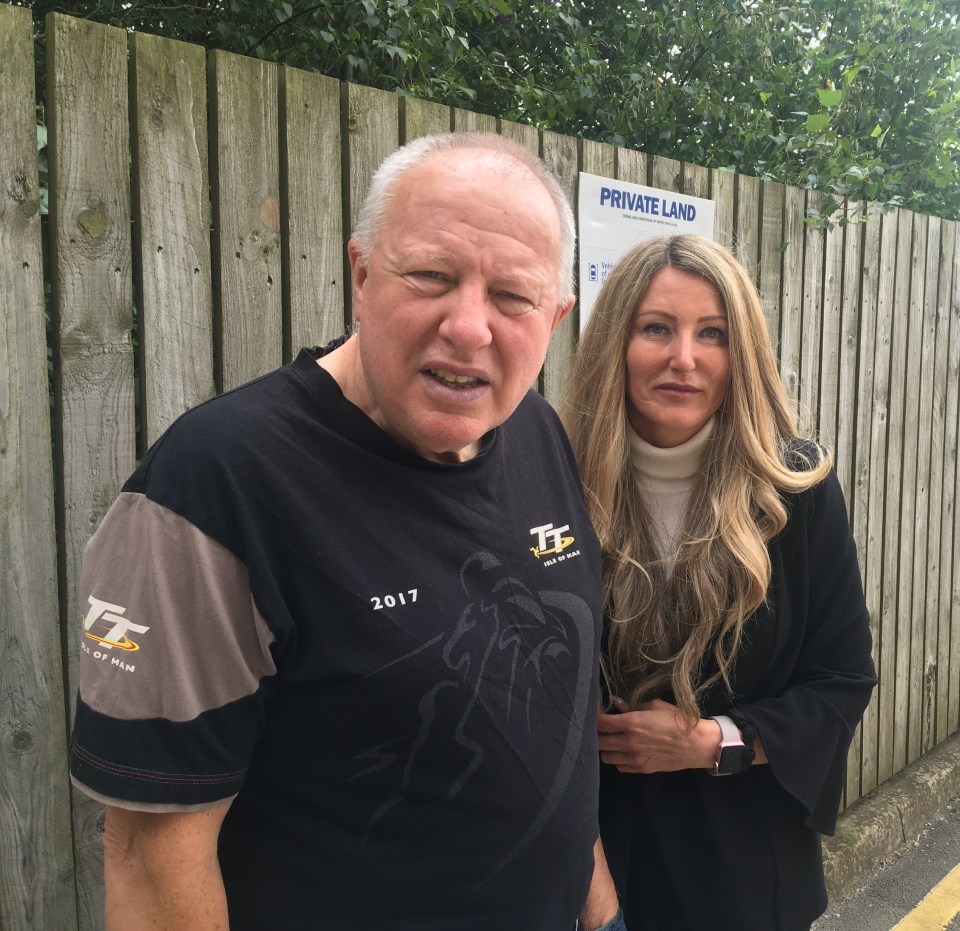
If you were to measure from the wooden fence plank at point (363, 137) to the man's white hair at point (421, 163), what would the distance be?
0.85 meters

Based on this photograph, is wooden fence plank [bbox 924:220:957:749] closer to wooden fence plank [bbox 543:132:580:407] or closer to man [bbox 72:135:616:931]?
wooden fence plank [bbox 543:132:580:407]

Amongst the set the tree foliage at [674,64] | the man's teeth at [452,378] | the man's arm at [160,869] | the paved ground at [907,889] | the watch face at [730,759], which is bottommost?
the paved ground at [907,889]

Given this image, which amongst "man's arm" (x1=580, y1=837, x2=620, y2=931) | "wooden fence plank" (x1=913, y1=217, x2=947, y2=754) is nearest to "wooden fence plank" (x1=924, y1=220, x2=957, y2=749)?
"wooden fence plank" (x1=913, y1=217, x2=947, y2=754)

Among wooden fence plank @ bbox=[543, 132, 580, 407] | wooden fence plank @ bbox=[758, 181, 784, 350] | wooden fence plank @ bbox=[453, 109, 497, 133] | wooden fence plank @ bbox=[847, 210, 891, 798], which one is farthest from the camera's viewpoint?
wooden fence plank @ bbox=[847, 210, 891, 798]

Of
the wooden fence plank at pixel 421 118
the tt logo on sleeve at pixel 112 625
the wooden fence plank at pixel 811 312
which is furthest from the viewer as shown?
the wooden fence plank at pixel 811 312

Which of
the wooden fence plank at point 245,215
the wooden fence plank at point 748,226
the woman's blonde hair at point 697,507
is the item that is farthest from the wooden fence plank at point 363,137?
the wooden fence plank at point 748,226

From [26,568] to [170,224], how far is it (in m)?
0.75

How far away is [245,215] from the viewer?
6.47 feet

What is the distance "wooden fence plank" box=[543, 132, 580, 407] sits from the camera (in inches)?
104

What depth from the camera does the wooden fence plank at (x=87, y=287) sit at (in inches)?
66.8

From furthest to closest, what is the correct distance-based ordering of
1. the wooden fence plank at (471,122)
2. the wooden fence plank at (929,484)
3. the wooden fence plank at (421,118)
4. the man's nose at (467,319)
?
the wooden fence plank at (929,484), the wooden fence plank at (471,122), the wooden fence plank at (421,118), the man's nose at (467,319)

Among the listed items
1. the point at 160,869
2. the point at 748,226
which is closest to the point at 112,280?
the point at 160,869

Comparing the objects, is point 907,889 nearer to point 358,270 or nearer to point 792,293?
point 792,293

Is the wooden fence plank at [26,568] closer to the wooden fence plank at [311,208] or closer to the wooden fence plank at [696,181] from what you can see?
the wooden fence plank at [311,208]
